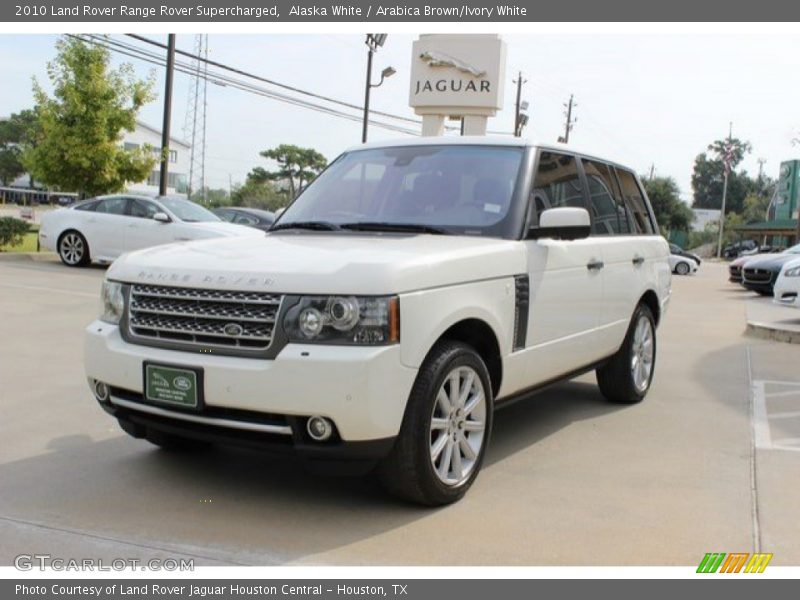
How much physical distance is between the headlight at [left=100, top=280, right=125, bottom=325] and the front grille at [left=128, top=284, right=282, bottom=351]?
0.32ft

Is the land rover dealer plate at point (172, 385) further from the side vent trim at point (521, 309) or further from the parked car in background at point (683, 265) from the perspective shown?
the parked car in background at point (683, 265)

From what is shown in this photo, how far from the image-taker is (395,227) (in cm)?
475

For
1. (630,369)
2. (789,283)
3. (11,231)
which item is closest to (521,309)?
(630,369)

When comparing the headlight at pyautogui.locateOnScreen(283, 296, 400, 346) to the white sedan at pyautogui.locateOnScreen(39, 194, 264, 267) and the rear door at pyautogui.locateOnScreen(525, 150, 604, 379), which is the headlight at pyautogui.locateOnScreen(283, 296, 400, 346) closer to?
the rear door at pyautogui.locateOnScreen(525, 150, 604, 379)

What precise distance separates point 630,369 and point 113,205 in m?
12.0

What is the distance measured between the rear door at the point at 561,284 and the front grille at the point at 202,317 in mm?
1742

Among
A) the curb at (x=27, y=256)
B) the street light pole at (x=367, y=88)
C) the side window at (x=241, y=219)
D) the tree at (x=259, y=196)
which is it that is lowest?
the curb at (x=27, y=256)

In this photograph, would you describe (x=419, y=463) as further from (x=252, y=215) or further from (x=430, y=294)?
(x=252, y=215)

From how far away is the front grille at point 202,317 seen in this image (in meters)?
3.71

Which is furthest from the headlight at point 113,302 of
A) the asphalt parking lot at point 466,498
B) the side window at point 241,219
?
the side window at point 241,219

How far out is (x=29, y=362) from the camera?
7234mm

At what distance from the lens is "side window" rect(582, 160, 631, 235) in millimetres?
5875

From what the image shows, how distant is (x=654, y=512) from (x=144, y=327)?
2.74 metres

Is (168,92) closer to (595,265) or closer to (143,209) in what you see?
(143,209)
